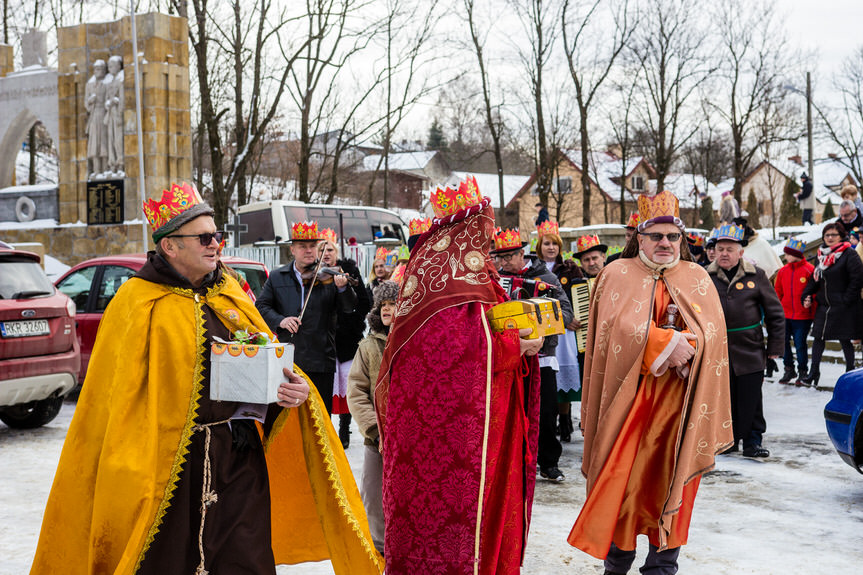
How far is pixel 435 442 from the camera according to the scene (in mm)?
3830

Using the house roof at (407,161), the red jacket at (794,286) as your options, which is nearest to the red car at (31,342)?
the red jacket at (794,286)

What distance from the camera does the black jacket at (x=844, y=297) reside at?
10.9 metres

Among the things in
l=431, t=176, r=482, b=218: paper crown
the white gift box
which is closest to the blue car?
l=431, t=176, r=482, b=218: paper crown

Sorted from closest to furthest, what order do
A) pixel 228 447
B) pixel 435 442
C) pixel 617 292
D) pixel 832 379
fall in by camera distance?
pixel 228 447 < pixel 435 442 < pixel 617 292 < pixel 832 379

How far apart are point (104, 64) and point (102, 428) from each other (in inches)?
761

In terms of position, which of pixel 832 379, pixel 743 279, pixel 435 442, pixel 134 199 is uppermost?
pixel 134 199

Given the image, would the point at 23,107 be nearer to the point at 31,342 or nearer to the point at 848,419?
the point at 31,342

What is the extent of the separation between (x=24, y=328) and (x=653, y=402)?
6532 millimetres

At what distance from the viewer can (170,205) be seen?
346cm

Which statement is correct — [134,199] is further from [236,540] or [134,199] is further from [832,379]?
[236,540]

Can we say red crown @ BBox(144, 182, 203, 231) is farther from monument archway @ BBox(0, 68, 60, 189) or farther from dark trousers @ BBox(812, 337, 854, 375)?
monument archway @ BBox(0, 68, 60, 189)

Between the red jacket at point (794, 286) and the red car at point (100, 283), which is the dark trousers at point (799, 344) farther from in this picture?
the red car at point (100, 283)

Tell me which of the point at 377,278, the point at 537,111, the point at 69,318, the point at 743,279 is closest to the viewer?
the point at 743,279

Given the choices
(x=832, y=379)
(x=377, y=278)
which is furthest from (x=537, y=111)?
(x=377, y=278)
